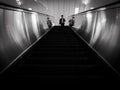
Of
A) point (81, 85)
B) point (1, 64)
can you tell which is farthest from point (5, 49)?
point (81, 85)

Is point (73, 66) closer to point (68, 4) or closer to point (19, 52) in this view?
point (19, 52)

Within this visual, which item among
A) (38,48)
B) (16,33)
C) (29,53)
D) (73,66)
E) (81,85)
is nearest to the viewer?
(81,85)

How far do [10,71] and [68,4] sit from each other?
84.7 ft

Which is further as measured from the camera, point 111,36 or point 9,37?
point 9,37

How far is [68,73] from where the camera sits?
8.23 feet

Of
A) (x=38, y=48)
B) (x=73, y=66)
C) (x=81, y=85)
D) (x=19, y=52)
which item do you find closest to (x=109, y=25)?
(x=73, y=66)

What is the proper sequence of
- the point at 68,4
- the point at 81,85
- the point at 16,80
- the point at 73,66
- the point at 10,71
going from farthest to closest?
the point at 68,4 → the point at 73,66 → the point at 10,71 → the point at 16,80 → the point at 81,85

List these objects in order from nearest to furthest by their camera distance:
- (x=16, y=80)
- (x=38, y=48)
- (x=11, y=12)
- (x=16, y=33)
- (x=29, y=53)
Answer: (x=16, y=80) < (x=11, y=12) < (x=16, y=33) < (x=29, y=53) < (x=38, y=48)

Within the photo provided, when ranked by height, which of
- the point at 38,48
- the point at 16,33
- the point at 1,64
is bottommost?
the point at 38,48

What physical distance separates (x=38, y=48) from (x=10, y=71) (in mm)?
1849

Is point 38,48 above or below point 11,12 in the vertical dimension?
below

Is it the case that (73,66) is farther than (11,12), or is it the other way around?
(11,12)

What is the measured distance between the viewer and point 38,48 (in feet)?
13.8

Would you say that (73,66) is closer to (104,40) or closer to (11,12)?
(104,40)
